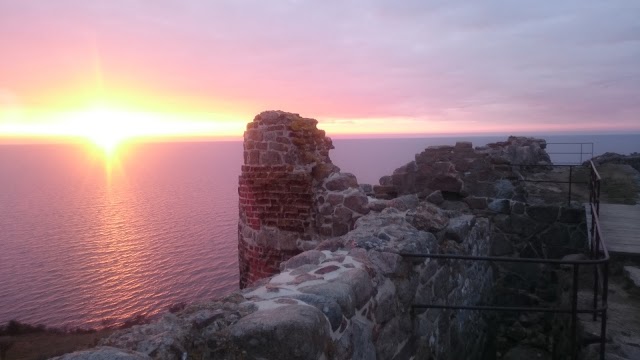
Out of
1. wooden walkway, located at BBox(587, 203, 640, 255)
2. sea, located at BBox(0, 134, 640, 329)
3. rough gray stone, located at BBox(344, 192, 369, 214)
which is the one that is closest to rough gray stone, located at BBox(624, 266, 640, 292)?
wooden walkway, located at BBox(587, 203, 640, 255)

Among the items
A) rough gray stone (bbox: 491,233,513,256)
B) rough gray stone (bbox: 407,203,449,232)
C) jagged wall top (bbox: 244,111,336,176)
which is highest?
jagged wall top (bbox: 244,111,336,176)

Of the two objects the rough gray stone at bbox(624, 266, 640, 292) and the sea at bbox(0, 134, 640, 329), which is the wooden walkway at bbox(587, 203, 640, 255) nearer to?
the rough gray stone at bbox(624, 266, 640, 292)

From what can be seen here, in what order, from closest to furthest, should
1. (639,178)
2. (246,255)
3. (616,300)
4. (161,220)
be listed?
(616,300) < (246,255) < (639,178) < (161,220)

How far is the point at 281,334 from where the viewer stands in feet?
8.04

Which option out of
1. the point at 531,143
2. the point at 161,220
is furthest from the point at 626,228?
the point at 161,220

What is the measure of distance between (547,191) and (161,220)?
4315 centimetres

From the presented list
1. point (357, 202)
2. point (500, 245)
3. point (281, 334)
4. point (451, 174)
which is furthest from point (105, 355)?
point (500, 245)

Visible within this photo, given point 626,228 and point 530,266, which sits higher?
point 626,228

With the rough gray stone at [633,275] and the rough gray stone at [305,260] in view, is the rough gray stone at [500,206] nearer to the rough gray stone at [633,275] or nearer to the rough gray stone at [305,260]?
the rough gray stone at [633,275]

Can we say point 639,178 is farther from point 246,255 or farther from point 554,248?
point 246,255

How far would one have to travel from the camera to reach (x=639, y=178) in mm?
11391

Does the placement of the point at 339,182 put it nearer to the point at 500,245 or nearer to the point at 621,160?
the point at 500,245

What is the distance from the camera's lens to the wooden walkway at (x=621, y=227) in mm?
5852

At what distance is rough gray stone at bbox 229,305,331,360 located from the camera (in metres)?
2.42
